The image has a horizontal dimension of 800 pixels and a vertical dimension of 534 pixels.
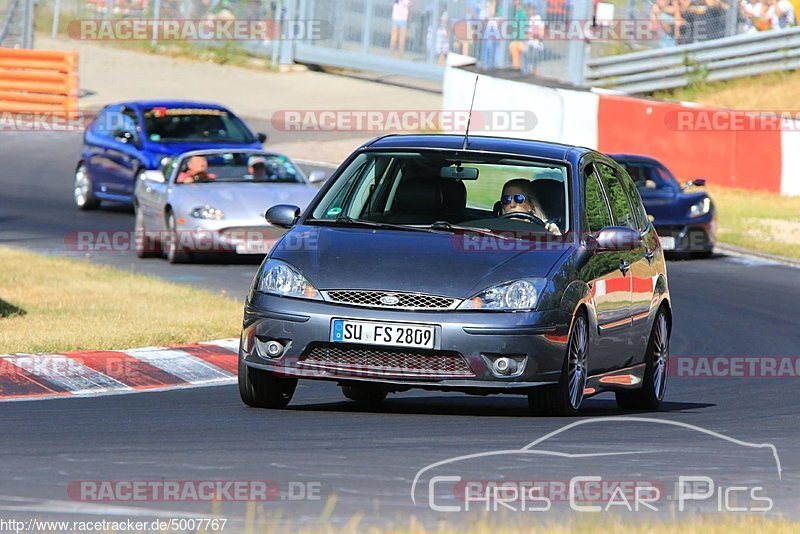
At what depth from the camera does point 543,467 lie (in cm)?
708

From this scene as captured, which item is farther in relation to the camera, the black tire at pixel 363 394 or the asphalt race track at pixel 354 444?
the black tire at pixel 363 394

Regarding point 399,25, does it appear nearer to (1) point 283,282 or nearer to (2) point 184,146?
(2) point 184,146

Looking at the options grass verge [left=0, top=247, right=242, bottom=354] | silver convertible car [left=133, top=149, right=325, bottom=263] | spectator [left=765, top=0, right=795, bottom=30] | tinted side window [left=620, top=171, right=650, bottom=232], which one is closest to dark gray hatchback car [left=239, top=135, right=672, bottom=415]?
tinted side window [left=620, top=171, right=650, bottom=232]

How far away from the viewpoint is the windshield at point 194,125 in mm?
23859

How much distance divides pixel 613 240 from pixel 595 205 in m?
0.59

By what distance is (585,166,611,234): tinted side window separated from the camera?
31.6 feet

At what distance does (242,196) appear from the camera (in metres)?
19.5

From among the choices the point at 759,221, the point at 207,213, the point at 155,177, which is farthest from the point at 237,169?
the point at 759,221

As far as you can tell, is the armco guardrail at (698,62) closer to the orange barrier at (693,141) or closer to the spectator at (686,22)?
the spectator at (686,22)

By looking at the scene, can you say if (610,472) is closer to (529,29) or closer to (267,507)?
(267,507)

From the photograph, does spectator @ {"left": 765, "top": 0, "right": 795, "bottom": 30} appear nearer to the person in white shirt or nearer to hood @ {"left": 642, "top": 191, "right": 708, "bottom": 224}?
the person in white shirt

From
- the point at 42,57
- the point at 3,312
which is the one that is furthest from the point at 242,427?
the point at 42,57

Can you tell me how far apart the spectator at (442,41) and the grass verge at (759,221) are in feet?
40.9

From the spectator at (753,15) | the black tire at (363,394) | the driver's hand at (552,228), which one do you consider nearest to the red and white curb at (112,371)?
the black tire at (363,394)
